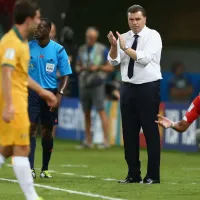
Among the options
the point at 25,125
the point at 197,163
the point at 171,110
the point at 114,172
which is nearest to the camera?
the point at 25,125

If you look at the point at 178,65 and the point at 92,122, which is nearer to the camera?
the point at 92,122

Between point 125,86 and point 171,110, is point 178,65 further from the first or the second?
point 125,86

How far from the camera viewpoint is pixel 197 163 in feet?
54.6

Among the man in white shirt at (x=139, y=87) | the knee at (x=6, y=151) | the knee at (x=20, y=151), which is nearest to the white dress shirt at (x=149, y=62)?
the man in white shirt at (x=139, y=87)

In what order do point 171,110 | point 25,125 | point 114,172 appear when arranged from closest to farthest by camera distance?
point 25,125, point 114,172, point 171,110

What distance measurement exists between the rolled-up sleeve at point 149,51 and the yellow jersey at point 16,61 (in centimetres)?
280

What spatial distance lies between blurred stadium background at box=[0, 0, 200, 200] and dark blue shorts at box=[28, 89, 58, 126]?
83cm

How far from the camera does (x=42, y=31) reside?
12898mm

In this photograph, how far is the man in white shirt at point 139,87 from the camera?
12445 mm

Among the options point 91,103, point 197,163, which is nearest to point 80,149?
point 91,103

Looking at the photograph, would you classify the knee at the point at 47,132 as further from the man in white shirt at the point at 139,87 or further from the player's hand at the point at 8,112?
the player's hand at the point at 8,112

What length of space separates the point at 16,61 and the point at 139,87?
131 inches

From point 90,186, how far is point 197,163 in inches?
197

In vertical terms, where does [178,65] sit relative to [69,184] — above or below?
above
